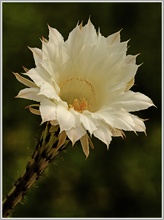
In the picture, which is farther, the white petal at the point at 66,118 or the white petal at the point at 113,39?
the white petal at the point at 113,39

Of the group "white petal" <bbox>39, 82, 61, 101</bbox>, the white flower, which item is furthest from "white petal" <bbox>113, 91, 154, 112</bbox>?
"white petal" <bbox>39, 82, 61, 101</bbox>

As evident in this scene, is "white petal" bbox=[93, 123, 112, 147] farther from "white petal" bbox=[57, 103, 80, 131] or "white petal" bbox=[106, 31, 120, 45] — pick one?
"white petal" bbox=[106, 31, 120, 45]

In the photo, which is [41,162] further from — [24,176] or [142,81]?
[142,81]

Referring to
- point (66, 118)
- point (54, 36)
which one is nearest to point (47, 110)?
point (66, 118)

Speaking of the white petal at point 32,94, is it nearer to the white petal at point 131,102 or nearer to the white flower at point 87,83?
the white flower at point 87,83

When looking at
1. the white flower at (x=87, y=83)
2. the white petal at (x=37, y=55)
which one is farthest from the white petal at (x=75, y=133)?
the white petal at (x=37, y=55)

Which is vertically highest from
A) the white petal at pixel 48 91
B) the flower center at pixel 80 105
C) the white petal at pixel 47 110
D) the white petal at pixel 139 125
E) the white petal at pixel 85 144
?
the white petal at pixel 48 91

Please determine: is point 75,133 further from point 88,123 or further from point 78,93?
point 78,93
